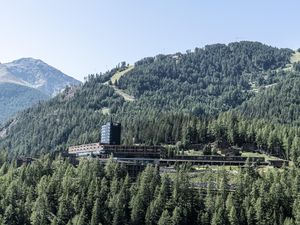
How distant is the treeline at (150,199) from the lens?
489 feet

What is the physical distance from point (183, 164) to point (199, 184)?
23714 mm

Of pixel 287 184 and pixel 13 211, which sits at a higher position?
pixel 287 184

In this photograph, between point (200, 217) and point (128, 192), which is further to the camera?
point (128, 192)

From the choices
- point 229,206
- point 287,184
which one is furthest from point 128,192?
point 287,184

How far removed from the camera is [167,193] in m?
160

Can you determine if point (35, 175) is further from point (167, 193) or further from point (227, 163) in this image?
point (227, 163)

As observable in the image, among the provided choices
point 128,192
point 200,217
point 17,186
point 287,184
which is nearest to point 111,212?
point 128,192

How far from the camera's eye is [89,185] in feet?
556

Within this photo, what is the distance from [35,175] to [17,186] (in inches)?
475

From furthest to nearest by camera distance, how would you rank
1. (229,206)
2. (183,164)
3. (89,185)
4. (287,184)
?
(183,164) < (89,185) < (287,184) < (229,206)

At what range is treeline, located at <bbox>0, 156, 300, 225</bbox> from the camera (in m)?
149

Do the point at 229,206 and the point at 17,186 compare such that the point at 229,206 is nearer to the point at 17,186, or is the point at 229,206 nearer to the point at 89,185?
the point at 89,185

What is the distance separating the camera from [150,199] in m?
160

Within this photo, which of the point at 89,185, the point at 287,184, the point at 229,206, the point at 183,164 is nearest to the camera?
the point at 229,206
